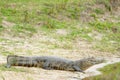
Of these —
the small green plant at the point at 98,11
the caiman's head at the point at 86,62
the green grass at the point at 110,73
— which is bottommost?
the green grass at the point at 110,73

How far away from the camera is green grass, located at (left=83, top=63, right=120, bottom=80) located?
35.9ft

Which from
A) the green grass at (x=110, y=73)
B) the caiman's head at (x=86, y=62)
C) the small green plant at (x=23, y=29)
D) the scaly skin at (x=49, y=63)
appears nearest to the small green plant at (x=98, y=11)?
the small green plant at (x=23, y=29)

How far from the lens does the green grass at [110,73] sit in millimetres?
10938

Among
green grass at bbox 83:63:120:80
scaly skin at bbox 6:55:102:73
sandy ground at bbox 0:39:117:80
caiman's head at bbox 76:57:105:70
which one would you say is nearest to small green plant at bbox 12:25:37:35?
sandy ground at bbox 0:39:117:80

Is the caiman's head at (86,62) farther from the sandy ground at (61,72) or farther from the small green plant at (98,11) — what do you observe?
the small green plant at (98,11)

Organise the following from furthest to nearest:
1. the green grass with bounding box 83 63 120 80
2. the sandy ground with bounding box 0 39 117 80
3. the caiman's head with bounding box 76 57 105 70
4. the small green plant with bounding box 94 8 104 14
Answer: the small green plant with bounding box 94 8 104 14 → the caiman's head with bounding box 76 57 105 70 → the green grass with bounding box 83 63 120 80 → the sandy ground with bounding box 0 39 117 80

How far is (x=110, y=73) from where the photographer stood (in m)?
11.6

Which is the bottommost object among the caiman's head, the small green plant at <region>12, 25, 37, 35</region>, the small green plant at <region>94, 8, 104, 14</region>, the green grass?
the green grass

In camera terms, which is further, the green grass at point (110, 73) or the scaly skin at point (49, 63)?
the scaly skin at point (49, 63)

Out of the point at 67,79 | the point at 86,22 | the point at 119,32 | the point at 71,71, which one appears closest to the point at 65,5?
the point at 86,22

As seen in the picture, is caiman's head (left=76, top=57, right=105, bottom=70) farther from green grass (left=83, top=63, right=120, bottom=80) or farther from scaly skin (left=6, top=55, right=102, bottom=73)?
green grass (left=83, top=63, right=120, bottom=80)

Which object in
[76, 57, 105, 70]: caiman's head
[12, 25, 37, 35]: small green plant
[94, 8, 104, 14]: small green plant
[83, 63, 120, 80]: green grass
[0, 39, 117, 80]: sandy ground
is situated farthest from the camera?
[94, 8, 104, 14]: small green plant

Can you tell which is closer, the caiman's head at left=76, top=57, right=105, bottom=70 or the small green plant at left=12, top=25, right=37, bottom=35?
the caiman's head at left=76, top=57, right=105, bottom=70

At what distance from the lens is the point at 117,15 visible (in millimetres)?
19922
